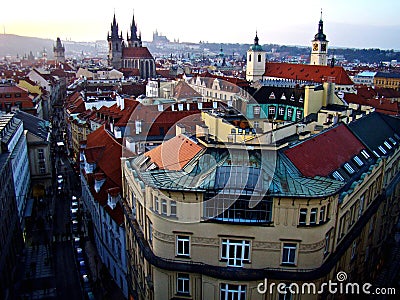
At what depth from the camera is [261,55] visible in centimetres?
11950

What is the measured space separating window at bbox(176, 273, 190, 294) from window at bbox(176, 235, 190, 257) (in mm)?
1216

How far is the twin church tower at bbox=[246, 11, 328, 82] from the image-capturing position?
388 ft

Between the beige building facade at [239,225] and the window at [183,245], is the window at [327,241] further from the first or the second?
the window at [183,245]

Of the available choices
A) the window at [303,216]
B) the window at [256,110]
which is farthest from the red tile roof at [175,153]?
the window at [256,110]

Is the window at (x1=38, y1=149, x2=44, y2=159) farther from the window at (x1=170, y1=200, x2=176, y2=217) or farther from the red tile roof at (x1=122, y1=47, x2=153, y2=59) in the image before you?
the red tile roof at (x1=122, y1=47, x2=153, y2=59)

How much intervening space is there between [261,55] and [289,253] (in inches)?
4116

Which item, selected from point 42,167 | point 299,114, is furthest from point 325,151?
point 42,167

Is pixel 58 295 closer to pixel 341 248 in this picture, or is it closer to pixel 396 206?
pixel 341 248

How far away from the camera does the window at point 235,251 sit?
21422mm

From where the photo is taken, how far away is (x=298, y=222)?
20.7 metres

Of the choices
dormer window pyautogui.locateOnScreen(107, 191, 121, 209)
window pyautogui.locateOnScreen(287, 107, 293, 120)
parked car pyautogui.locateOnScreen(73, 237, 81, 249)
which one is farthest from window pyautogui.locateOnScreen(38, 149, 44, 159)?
window pyautogui.locateOnScreen(287, 107, 293, 120)

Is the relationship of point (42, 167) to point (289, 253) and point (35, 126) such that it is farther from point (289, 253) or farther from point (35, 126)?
point (289, 253)

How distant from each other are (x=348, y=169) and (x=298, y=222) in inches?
383

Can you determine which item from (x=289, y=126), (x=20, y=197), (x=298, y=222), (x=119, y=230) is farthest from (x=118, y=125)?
(x=298, y=222)
